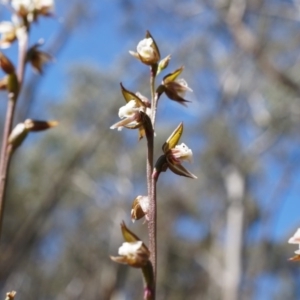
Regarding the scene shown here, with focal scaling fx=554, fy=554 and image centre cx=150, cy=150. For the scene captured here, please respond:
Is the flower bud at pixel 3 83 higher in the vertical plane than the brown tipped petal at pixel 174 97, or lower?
higher

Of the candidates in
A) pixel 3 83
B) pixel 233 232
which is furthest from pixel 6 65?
pixel 233 232

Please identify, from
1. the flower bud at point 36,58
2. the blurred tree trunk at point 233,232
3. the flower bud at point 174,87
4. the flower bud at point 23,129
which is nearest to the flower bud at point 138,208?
the flower bud at point 174,87

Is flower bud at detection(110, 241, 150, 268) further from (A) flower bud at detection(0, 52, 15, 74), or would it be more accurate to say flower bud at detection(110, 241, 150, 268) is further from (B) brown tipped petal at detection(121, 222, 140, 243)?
(A) flower bud at detection(0, 52, 15, 74)

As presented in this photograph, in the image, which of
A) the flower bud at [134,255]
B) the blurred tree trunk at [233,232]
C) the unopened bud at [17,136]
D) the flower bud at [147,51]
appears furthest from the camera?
the blurred tree trunk at [233,232]

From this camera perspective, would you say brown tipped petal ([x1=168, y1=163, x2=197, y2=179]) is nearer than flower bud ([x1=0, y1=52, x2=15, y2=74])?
Yes

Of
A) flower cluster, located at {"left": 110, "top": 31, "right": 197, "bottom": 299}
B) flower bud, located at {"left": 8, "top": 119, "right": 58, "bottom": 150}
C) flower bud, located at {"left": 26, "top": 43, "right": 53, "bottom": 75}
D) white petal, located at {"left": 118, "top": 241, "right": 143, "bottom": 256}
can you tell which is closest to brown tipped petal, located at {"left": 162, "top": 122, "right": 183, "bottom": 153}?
flower cluster, located at {"left": 110, "top": 31, "right": 197, "bottom": 299}

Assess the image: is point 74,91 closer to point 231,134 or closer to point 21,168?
point 21,168

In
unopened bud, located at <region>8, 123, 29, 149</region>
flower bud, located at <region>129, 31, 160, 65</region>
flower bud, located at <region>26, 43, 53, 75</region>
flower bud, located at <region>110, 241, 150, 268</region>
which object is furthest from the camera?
flower bud, located at <region>26, 43, 53, 75</region>

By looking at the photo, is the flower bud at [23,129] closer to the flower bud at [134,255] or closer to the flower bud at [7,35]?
the flower bud at [7,35]

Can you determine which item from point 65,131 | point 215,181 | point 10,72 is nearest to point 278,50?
point 215,181
